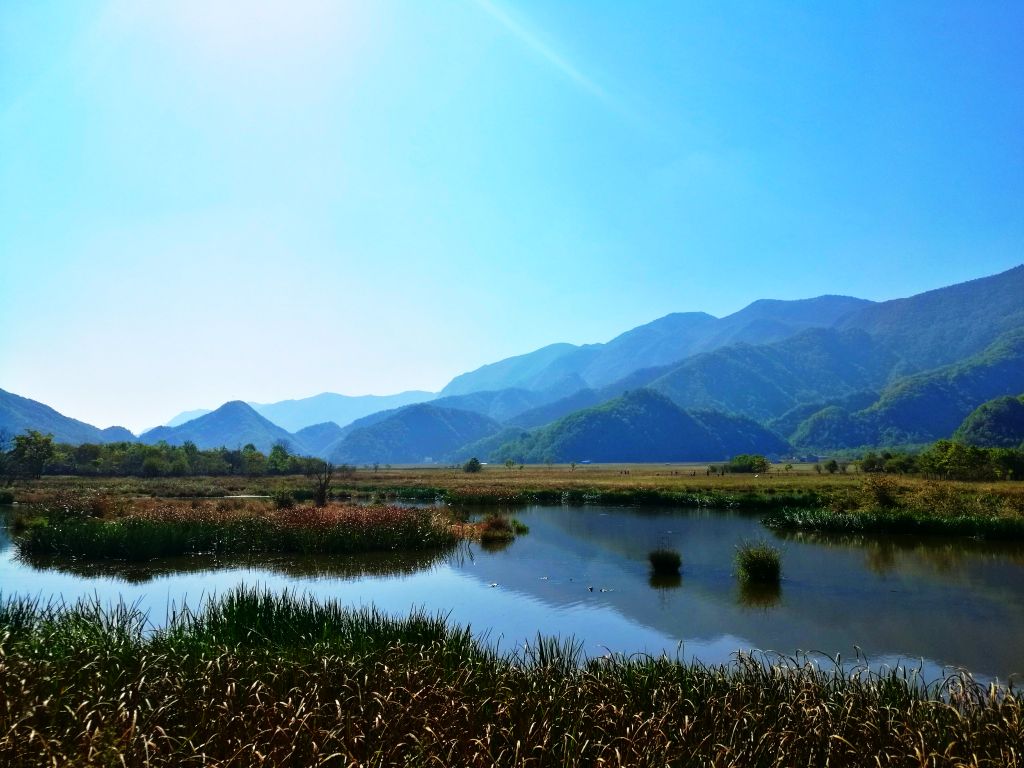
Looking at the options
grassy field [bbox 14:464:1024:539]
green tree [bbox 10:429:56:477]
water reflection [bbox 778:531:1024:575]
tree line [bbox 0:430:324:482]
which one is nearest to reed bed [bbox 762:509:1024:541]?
grassy field [bbox 14:464:1024:539]

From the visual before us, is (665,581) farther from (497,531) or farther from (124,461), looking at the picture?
(124,461)

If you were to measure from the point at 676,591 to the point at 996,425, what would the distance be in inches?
6771

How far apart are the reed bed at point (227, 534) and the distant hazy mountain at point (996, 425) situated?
158264mm

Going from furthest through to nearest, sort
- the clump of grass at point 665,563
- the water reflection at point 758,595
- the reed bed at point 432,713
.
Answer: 1. the clump of grass at point 665,563
2. the water reflection at point 758,595
3. the reed bed at point 432,713

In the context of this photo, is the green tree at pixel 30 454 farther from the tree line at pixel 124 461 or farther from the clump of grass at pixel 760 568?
the clump of grass at pixel 760 568

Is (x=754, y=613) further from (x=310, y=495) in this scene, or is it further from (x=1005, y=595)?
(x=310, y=495)

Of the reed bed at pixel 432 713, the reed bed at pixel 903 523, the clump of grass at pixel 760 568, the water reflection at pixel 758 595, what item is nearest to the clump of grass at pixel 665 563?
the clump of grass at pixel 760 568

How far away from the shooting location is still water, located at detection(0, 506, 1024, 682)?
1441cm

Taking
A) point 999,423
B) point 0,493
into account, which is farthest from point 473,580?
point 999,423

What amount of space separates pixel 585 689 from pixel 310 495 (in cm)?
5103

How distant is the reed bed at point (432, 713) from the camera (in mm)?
5047

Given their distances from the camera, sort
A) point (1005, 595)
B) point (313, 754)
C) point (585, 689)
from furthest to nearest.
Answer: point (1005, 595)
point (585, 689)
point (313, 754)

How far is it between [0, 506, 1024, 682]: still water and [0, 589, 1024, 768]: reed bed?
354cm

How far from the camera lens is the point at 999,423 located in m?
155
